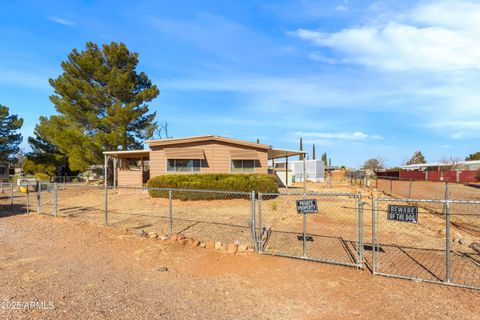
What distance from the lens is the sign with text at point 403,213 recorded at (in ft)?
17.1

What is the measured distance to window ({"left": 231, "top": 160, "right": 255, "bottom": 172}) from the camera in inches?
723

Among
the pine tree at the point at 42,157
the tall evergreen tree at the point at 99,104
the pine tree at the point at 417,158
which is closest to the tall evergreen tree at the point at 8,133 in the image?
the pine tree at the point at 42,157

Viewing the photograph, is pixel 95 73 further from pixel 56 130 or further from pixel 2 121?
pixel 2 121

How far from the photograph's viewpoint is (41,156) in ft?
120

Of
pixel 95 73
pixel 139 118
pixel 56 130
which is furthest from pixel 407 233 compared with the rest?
pixel 56 130

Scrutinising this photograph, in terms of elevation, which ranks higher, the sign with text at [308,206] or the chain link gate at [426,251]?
the sign with text at [308,206]

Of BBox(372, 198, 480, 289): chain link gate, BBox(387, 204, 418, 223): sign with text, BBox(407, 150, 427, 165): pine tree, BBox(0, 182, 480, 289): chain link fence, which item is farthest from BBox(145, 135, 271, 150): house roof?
BBox(407, 150, 427, 165): pine tree

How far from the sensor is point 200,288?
4617mm

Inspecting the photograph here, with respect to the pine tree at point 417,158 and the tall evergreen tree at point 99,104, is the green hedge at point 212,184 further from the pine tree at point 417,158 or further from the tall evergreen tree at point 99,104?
the pine tree at point 417,158

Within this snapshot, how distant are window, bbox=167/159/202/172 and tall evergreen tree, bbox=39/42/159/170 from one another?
10785mm

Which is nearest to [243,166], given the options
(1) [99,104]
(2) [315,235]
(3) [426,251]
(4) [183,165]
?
(4) [183,165]

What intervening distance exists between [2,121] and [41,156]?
6.63m

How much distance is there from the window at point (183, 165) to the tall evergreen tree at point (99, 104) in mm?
10785

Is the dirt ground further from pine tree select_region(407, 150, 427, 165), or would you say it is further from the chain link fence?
pine tree select_region(407, 150, 427, 165)
